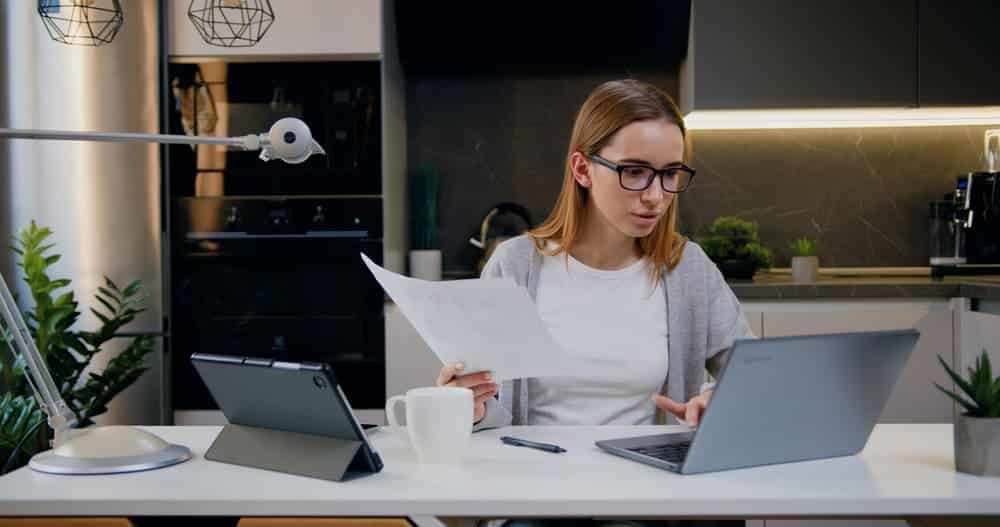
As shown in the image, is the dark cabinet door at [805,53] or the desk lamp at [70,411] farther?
the dark cabinet door at [805,53]

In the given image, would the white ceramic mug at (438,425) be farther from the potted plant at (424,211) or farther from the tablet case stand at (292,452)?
the potted plant at (424,211)

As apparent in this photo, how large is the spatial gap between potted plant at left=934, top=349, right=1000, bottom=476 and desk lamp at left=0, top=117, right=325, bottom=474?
2.96ft

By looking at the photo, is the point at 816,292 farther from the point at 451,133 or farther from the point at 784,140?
the point at 451,133

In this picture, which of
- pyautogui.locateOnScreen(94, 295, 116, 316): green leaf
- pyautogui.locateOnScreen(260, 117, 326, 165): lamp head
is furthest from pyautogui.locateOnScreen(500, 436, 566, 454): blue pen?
pyautogui.locateOnScreen(94, 295, 116, 316): green leaf

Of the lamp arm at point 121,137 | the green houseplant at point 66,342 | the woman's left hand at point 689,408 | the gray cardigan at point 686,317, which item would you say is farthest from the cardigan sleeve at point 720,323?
the green houseplant at point 66,342

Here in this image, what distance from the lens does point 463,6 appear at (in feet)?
12.5

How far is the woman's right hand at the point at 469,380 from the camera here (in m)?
1.54

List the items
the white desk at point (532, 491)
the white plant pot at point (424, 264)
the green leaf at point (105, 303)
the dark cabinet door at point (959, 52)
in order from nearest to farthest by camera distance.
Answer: the white desk at point (532, 491) < the green leaf at point (105, 303) < the dark cabinet door at point (959, 52) < the white plant pot at point (424, 264)

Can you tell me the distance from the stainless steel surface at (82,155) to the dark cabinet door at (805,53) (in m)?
1.86

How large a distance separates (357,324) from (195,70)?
1.00m

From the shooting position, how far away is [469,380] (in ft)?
5.10

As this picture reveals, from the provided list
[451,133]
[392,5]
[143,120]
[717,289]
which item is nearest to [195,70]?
[143,120]

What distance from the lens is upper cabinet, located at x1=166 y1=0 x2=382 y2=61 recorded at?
3.33 m

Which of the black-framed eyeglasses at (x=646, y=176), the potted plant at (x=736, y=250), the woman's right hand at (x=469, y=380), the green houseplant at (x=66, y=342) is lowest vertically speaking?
the green houseplant at (x=66, y=342)
